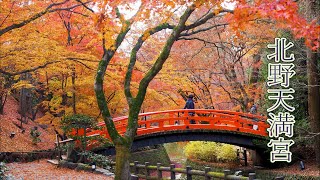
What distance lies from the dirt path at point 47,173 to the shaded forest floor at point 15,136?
200 inches

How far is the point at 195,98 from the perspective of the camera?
22.3 m

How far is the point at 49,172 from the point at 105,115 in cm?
526

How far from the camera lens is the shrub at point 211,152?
20.1 metres

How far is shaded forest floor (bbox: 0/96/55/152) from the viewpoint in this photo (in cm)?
2027

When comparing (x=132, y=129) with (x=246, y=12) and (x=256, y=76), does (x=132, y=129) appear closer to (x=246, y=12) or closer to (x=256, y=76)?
(x=246, y=12)

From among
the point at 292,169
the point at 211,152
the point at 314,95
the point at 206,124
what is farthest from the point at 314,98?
the point at 211,152

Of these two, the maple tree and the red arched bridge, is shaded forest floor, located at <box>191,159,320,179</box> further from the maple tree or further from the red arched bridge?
the maple tree

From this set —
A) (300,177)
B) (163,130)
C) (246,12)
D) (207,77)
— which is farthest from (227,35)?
(246,12)

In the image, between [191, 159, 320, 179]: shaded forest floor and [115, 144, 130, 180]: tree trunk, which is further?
[191, 159, 320, 179]: shaded forest floor

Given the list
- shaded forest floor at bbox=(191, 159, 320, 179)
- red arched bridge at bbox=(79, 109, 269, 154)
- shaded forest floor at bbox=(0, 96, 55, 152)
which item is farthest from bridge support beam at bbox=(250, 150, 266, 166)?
shaded forest floor at bbox=(0, 96, 55, 152)

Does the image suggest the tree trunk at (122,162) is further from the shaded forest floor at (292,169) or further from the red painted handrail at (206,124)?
the shaded forest floor at (292,169)

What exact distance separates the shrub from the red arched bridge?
210 centimetres

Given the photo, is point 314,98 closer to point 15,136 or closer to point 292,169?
point 292,169

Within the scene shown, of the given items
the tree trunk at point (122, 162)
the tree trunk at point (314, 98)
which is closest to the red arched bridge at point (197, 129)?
the tree trunk at point (314, 98)
